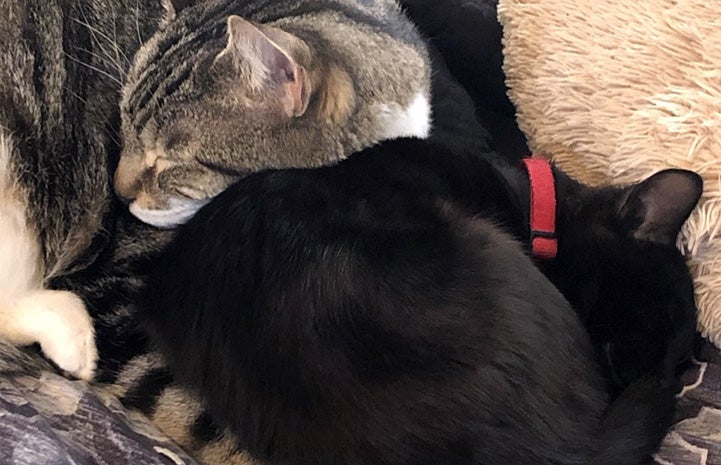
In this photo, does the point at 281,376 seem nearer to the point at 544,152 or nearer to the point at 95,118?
the point at 95,118

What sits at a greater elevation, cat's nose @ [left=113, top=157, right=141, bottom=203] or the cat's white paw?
cat's nose @ [left=113, top=157, right=141, bottom=203]

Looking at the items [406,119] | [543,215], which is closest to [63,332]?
[406,119]

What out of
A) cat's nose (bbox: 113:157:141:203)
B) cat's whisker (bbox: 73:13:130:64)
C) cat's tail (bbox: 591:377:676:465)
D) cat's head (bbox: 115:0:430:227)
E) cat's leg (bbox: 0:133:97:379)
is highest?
cat's whisker (bbox: 73:13:130:64)

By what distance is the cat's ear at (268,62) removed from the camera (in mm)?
1039

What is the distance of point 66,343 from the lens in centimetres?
112

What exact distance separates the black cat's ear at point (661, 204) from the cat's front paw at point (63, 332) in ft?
2.62

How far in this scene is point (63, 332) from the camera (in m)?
1.12

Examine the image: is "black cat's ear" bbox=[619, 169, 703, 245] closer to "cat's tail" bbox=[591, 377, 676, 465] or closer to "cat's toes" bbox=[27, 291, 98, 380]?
"cat's tail" bbox=[591, 377, 676, 465]

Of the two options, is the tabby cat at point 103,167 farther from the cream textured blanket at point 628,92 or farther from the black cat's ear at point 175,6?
the cream textured blanket at point 628,92

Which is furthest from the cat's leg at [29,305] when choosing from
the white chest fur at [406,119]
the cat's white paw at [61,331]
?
the white chest fur at [406,119]

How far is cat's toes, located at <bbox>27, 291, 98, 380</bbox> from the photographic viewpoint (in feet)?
3.67

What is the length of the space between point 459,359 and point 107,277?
22.2 inches

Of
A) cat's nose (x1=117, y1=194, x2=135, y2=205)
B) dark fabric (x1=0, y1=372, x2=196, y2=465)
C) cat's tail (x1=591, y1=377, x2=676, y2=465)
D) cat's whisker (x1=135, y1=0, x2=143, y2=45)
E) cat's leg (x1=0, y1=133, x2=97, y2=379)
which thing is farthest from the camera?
cat's whisker (x1=135, y1=0, x2=143, y2=45)

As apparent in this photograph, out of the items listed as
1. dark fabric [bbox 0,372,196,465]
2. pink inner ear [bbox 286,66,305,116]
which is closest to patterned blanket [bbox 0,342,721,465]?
dark fabric [bbox 0,372,196,465]
